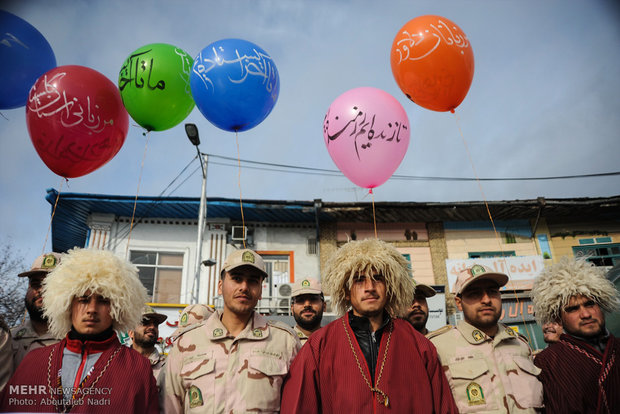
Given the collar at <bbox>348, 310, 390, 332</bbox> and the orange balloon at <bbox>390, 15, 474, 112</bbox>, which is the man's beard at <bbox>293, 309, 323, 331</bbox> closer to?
the collar at <bbox>348, 310, 390, 332</bbox>

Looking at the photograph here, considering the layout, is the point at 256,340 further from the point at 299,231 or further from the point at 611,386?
the point at 299,231

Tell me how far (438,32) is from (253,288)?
3953 millimetres

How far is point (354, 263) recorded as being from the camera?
8.64 ft

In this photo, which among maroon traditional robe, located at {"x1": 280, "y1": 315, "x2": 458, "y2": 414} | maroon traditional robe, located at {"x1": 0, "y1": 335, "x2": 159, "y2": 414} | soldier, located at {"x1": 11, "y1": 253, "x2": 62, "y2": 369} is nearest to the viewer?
maroon traditional robe, located at {"x1": 0, "y1": 335, "x2": 159, "y2": 414}

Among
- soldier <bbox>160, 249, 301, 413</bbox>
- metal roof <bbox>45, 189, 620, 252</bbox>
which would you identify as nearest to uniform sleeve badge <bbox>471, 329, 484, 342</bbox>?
soldier <bbox>160, 249, 301, 413</bbox>

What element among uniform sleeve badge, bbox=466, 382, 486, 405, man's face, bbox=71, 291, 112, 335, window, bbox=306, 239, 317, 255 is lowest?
uniform sleeve badge, bbox=466, 382, 486, 405

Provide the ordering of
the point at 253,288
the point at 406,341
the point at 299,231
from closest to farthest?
the point at 406,341, the point at 253,288, the point at 299,231

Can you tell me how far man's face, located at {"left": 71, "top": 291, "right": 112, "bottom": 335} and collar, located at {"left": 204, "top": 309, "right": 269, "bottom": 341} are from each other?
68 cm

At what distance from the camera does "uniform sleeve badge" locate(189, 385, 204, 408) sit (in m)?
2.54

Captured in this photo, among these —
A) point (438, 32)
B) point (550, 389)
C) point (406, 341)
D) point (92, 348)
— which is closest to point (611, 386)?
point (550, 389)

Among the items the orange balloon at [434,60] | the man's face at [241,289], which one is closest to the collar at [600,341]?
the man's face at [241,289]

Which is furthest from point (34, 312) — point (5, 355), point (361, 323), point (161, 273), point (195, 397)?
point (161, 273)

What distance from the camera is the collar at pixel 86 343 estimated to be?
90.8 inches

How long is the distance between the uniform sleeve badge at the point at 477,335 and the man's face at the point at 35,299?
339 cm
